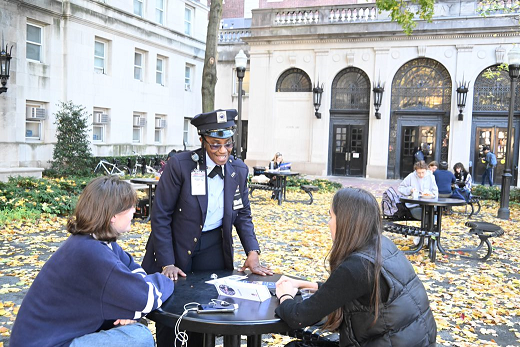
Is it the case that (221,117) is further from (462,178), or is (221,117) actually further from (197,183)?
(462,178)

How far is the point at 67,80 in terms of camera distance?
20766 millimetres

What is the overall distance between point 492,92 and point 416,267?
18939mm

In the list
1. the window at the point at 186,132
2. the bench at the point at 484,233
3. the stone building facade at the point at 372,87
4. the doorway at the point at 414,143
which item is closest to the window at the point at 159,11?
the stone building facade at the point at 372,87

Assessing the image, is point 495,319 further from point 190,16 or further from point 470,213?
point 190,16

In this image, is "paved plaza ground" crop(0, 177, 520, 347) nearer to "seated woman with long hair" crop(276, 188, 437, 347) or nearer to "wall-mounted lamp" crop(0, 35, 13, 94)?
"seated woman with long hair" crop(276, 188, 437, 347)

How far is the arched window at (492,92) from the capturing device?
2306 cm

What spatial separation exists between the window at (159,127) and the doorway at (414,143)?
44.2 ft

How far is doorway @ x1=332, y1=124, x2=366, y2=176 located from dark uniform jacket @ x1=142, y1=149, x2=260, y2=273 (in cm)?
2293

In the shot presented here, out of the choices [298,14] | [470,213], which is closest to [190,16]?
[298,14]

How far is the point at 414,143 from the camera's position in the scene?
971 inches

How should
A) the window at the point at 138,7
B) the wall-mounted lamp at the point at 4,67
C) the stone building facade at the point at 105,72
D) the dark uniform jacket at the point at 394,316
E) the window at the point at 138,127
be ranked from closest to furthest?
the dark uniform jacket at the point at 394,316 < the wall-mounted lamp at the point at 4,67 < the stone building facade at the point at 105,72 < the window at the point at 138,7 < the window at the point at 138,127

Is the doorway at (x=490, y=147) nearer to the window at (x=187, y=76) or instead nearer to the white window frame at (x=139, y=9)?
the window at (x=187, y=76)

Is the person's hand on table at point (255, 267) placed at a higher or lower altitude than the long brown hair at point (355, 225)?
lower

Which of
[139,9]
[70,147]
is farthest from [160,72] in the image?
[70,147]
